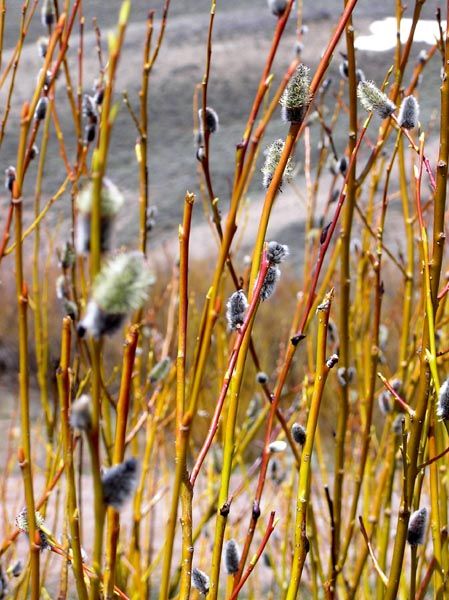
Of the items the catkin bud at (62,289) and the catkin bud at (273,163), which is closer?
the catkin bud at (273,163)

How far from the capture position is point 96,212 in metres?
0.39

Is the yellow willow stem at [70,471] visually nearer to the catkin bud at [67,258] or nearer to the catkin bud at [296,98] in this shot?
the catkin bud at [296,98]

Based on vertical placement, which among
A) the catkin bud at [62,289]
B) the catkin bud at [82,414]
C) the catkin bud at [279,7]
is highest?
the catkin bud at [62,289]

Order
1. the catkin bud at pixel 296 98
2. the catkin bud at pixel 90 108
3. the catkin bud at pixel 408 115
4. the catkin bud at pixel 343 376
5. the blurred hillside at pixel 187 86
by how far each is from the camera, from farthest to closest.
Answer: the blurred hillside at pixel 187 86 → the catkin bud at pixel 90 108 → the catkin bud at pixel 343 376 → the catkin bud at pixel 408 115 → the catkin bud at pixel 296 98

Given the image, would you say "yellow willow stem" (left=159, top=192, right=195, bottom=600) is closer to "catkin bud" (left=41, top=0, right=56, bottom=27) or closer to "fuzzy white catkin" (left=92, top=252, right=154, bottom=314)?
"fuzzy white catkin" (left=92, top=252, right=154, bottom=314)

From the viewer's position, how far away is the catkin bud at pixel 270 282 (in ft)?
2.38

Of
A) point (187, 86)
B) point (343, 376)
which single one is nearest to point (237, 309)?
point (343, 376)

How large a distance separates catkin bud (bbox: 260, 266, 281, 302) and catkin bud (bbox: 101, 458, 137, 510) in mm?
287

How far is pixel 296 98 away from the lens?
630 mm

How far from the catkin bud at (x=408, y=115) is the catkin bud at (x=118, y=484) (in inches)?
22.3

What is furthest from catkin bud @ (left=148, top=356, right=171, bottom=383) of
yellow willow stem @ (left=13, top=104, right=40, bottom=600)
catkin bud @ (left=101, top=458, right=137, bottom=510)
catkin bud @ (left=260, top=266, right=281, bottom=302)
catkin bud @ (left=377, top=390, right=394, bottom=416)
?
catkin bud @ (left=101, top=458, right=137, bottom=510)

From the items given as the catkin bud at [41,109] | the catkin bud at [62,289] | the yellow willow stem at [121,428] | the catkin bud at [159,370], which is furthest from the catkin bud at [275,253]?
the catkin bud at [62,289]

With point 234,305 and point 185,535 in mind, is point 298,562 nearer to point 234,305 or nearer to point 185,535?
point 185,535

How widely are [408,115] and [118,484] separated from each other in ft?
1.95
